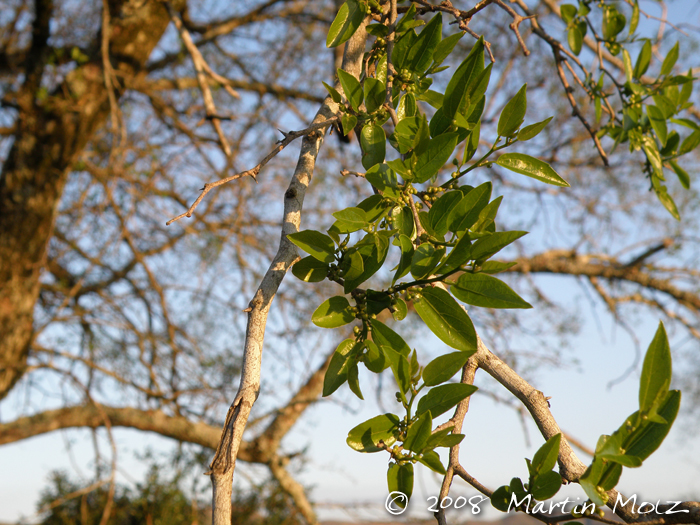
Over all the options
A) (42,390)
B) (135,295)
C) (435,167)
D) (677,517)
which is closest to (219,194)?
(135,295)

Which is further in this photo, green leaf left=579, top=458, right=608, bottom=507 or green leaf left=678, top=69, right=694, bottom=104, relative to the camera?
green leaf left=678, top=69, right=694, bottom=104

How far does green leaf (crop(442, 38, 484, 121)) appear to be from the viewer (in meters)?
0.51

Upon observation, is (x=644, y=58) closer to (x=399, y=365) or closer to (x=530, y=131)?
(x=530, y=131)

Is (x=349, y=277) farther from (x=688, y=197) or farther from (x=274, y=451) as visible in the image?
(x=688, y=197)

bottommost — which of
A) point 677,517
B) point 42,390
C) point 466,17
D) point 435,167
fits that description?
point 677,517

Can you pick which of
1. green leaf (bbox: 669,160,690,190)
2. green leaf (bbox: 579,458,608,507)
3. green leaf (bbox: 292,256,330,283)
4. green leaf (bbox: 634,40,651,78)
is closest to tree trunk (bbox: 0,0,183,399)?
green leaf (bbox: 634,40,651,78)

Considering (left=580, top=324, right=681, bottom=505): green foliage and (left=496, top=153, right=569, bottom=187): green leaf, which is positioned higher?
(left=496, top=153, right=569, bottom=187): green leaf

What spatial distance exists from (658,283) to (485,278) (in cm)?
389

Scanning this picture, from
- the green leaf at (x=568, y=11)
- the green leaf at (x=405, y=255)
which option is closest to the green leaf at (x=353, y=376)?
the green leaf at (x=405, y=255)

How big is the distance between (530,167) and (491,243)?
142 millimetres

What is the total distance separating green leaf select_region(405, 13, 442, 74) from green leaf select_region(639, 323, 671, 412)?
0.39 metres

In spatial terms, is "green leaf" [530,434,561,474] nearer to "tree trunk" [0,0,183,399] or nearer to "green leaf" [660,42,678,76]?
"green leaf" [660,42,678,76]

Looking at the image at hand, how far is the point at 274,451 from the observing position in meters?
3.13

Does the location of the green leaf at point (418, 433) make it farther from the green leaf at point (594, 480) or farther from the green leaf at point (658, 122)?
the green leaf at point (658, 122)
